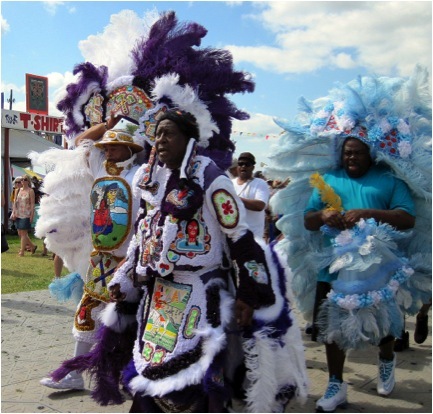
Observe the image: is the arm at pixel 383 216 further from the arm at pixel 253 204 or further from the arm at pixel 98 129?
the arm at pixel 98 129

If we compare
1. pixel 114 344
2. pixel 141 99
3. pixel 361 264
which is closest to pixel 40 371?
pixel 114 344

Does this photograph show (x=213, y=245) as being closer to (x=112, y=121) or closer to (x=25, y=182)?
(x=112, y=121)

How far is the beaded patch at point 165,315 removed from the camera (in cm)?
269

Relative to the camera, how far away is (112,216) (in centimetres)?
363

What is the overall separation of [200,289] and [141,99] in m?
1.62

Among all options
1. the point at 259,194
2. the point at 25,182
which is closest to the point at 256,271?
the point at 259,194

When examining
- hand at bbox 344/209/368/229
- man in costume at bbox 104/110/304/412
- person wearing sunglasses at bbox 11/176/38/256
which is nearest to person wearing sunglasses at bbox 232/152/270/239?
hand at bbox 344/209/368/229

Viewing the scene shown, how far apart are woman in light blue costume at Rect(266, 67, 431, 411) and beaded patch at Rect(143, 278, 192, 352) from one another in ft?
4.39

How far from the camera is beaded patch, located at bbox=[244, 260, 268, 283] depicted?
2646mm

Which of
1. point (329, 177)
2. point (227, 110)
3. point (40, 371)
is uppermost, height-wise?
point (227, 110)

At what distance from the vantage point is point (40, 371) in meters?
4.45

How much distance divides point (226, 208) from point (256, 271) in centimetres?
33

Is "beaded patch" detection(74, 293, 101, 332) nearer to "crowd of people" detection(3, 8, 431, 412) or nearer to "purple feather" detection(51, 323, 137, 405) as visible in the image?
"crowd of people" detection(3, 8, 431, 412)

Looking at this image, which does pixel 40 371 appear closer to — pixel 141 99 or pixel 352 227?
pixel 141 99
